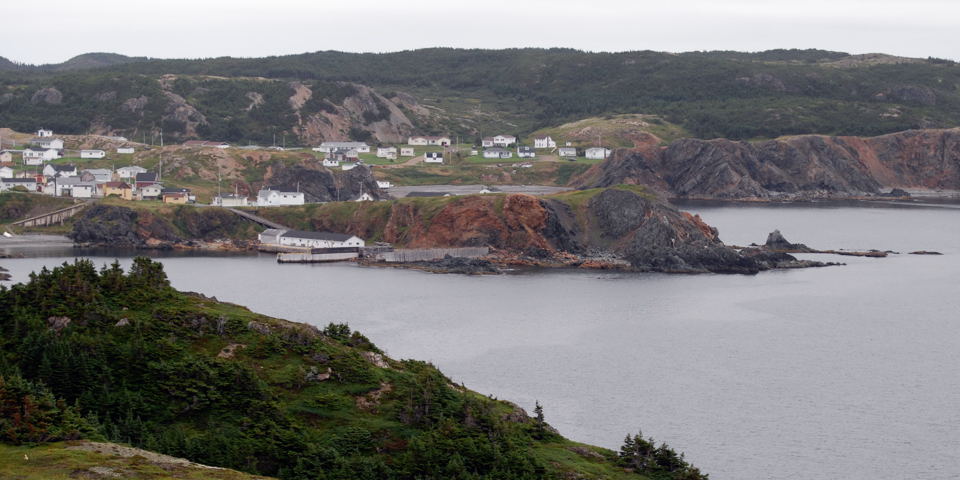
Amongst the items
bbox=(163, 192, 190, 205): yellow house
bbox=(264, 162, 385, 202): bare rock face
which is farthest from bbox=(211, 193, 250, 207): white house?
bbox=(264, 162, 385, 202): bare rock face

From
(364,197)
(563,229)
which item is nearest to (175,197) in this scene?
(364,197)

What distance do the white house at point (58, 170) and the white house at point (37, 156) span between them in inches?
454

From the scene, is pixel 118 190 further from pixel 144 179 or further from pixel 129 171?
pixel 129 171

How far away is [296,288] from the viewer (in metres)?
101

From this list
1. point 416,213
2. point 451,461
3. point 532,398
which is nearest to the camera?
point 451,461

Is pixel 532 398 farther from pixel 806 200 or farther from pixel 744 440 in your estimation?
pixel 806 200

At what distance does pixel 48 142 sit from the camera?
182 meters

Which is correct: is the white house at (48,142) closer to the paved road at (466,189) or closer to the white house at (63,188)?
the white house at (63,188)

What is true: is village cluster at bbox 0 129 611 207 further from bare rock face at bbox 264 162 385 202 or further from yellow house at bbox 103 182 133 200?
bare rock face at bbox 264 162 385 202

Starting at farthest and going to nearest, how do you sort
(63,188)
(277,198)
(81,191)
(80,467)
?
(277,198), (63,188), (81,191), (80,467)

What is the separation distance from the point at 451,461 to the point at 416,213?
87.2 m

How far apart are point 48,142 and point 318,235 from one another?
7542cm

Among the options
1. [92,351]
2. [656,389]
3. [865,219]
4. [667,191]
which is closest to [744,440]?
[656,389]

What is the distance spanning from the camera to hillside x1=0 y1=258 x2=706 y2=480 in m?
43.3
